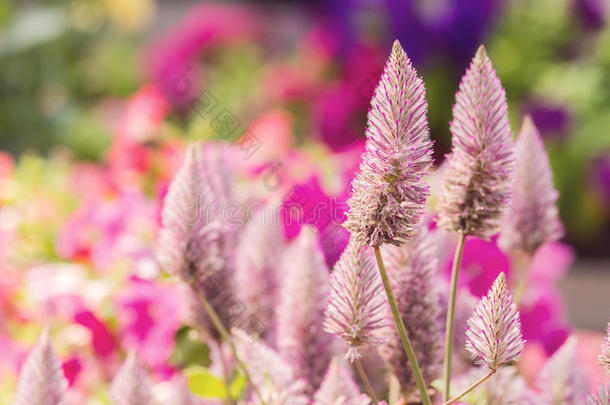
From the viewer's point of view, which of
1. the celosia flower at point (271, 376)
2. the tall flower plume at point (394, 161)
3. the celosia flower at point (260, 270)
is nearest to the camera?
the tall flower plume at point (394, 161)

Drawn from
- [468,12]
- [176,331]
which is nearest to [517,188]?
[176,331]

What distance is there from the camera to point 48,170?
149 cm

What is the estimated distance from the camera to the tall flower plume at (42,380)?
0.46 metres

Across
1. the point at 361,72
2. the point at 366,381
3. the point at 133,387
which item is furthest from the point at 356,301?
the point at 361,72

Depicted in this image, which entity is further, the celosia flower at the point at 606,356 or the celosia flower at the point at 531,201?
the celosia flower at the point at 531,201

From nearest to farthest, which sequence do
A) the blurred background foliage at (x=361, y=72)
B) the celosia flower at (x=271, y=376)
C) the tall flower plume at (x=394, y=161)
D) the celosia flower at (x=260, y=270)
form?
the tall flower plume at (x=394, y=161) → the celosia flower at (x=271, y=376) → the celosia flower at (x=260, y=270) → the blurred background foliage at (x=361, y=72)

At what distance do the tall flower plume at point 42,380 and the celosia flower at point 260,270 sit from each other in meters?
0.19

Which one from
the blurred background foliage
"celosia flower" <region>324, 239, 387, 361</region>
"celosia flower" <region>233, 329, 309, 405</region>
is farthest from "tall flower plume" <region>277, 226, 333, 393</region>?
the blurred background foliage

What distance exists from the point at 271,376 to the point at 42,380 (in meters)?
0.15

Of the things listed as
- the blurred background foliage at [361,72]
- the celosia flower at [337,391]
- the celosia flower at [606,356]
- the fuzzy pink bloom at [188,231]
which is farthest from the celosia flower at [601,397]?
the blurred background foliage at [361,72]

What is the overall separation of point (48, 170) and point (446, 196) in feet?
4.04

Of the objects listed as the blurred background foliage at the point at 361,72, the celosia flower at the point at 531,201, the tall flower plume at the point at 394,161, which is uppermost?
the blurred background foliage at the point at 361,72

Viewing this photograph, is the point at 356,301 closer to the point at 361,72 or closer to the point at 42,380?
the point at 42,380

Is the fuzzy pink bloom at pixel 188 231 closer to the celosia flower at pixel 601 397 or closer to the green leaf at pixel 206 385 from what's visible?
the green leaf at pixel 206 385
